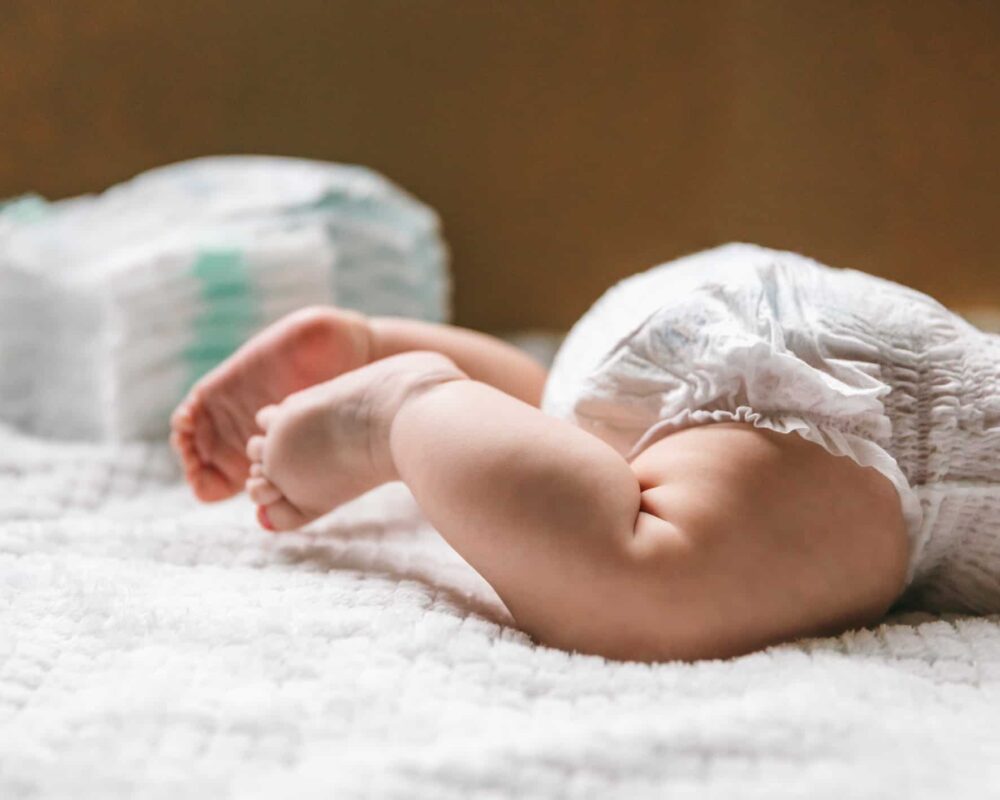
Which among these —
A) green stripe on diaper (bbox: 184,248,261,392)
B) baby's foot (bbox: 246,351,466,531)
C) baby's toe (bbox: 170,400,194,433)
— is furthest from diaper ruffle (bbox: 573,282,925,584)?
green stripe on diaper (bbox: 184,248,261,392)

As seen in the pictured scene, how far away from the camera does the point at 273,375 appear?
0.83m

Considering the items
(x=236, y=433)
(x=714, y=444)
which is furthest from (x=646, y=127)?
(x=714, y=444)

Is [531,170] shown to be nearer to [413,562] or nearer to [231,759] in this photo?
[413,562]

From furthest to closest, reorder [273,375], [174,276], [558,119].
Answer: [558,119] → [174,276] → [273,375]

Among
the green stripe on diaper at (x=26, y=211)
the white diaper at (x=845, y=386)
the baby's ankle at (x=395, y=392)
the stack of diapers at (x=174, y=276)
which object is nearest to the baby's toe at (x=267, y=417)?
the baby's ankle at (x=395, y=392)

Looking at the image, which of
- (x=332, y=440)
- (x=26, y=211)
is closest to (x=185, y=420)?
(x=332, y=440)

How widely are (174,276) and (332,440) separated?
1.42 feet

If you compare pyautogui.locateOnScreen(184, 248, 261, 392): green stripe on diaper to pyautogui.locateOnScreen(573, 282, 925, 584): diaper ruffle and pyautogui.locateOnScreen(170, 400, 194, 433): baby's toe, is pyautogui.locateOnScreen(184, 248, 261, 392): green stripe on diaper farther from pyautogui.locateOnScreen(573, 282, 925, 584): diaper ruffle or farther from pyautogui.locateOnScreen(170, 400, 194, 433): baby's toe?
pyautogui.locateOnScreen(573, 282, 925, 584): diaper ruffle

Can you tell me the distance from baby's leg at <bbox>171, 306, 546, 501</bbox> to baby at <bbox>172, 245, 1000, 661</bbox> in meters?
0.09

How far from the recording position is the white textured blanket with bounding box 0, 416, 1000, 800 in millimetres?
414

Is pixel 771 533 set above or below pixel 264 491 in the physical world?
above

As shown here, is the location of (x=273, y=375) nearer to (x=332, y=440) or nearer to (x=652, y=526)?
(x=332, y=440)

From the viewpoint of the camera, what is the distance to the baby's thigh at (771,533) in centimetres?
55

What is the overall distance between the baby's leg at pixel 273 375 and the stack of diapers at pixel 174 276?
0.66 ft
